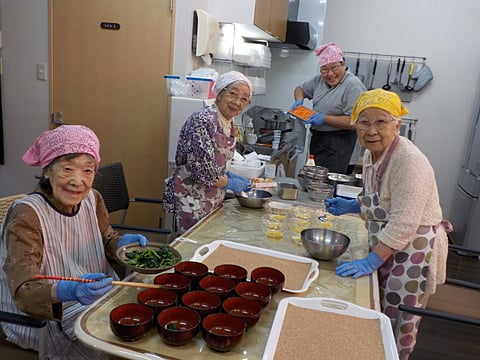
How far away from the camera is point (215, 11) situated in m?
3.17

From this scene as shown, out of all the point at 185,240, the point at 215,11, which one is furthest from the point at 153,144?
the point at 185,240

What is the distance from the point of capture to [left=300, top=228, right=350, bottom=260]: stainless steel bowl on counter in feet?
5.03

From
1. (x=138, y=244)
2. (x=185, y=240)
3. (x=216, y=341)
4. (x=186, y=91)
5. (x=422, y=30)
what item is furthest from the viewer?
(x=422, y=30)

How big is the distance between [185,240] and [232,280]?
44 centimetres

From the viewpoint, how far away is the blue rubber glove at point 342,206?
198 centimetres

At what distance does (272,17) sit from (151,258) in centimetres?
270

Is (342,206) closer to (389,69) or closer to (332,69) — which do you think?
A: (332,69)

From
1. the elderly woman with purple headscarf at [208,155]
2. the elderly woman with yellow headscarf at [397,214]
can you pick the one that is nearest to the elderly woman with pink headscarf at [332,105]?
the elderly woman with purple headscarf at [208,155]

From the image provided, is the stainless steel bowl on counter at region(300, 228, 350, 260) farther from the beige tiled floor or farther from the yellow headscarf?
the beige tiled floor

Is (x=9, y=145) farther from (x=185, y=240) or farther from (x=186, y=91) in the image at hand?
(x=185, y=240)

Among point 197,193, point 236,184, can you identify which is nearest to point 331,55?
point 236,184

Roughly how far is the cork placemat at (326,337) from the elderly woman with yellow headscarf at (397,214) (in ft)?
1.04

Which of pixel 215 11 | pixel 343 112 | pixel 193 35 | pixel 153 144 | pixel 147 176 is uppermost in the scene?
pixel 215 11

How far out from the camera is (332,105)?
3.19 metres
